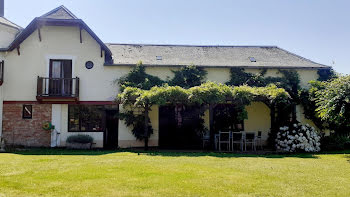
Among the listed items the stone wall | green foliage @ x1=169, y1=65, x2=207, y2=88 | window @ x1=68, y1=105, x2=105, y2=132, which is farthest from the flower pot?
green foliage @ x1=169, y1=65, x2=207, y2=88

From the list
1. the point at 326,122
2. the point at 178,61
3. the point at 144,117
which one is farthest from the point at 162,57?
the point at 326,122

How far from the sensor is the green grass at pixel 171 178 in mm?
5609

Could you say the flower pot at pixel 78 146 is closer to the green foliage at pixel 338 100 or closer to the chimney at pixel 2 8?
the chimney at pixel 2 8

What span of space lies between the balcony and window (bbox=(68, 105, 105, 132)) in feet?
1.96

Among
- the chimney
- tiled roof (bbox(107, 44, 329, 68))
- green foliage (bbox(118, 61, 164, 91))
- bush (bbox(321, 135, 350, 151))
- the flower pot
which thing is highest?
the chimney

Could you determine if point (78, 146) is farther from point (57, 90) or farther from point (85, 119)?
point (57, 90)

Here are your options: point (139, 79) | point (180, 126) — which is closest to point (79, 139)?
point (139, 79)

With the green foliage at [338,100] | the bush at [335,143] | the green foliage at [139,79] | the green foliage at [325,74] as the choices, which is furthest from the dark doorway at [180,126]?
the green foliage at [325,74]

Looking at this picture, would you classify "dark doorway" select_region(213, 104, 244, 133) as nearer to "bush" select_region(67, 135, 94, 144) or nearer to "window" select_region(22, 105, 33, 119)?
"bush" select_region(67, 135, 94, 144)

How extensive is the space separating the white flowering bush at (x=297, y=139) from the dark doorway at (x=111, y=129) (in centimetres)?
824

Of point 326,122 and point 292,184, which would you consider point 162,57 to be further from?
point 292,184

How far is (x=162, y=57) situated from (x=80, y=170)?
9.98m

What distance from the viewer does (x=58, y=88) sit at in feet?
46.8

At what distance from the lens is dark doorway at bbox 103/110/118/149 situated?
15109 millimetres
